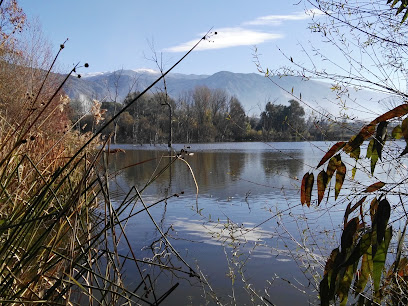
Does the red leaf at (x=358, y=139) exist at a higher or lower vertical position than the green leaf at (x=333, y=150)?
higher

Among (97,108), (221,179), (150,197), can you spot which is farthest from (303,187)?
(221,179)

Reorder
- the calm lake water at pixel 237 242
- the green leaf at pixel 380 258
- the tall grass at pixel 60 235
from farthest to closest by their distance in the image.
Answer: the calm lake water at pixel 237 242
the green leaf at pixel 380 258
the tall grass at pixel 60 235

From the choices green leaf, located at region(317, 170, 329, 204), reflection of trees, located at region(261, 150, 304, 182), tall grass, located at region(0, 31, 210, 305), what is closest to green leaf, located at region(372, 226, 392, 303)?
green leaf, located at region(317, 170, 329, 204)

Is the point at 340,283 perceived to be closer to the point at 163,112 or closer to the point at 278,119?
the point at 278,119

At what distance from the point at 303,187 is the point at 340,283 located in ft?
1.28

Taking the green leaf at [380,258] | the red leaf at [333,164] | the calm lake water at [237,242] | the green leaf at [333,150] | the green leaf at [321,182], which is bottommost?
the calm lake water at [237,242]

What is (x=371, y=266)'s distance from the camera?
1.28 m

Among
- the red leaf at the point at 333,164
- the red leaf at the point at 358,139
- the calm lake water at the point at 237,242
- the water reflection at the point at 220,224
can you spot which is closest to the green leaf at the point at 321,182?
the red leaf at the point at 333,164

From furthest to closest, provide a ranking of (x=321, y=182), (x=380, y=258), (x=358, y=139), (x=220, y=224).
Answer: (x=220, y=224) < (x=321, y=182) < (x=358, y=139) < (x=380, y=258)

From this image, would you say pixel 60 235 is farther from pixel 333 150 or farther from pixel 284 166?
pixel 284 166

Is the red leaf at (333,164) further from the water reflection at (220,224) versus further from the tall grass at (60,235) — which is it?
the tall grass at (60,235)

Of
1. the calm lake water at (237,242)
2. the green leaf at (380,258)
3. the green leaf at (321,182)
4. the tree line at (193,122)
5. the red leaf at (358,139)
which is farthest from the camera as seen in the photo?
the tree line at (193,122)

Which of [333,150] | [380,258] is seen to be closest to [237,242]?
[333,150]

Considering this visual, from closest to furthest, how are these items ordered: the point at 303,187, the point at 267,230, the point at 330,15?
the point at 303,187 → the point at 330,15 → the point at 267,230
